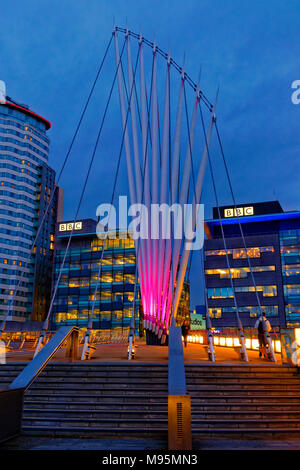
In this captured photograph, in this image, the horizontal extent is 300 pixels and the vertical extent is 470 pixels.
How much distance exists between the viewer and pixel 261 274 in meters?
91.1

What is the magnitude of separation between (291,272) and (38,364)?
8480cm

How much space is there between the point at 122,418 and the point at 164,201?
17.2m

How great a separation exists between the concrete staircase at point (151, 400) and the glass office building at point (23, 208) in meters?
96.0

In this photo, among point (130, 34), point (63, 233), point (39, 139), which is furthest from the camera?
point (39, 139)

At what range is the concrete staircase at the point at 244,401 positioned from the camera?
1043cm

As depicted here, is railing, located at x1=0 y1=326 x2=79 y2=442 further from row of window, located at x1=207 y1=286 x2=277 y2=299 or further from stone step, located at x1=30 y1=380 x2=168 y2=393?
row of window, located at x1=207 y1=286 x2=277 y2=299

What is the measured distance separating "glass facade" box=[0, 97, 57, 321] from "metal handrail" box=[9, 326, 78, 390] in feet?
308

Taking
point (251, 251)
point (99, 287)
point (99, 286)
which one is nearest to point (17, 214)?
point (99, 286)

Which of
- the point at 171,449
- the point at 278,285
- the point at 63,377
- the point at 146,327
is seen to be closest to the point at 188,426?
the point at 171,449

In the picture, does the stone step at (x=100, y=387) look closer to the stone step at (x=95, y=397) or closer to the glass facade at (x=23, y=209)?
the stone step at (x=95, y=397)

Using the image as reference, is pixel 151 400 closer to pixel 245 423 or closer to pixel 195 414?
pixel 195 414

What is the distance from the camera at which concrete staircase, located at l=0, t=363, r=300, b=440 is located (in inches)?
416
